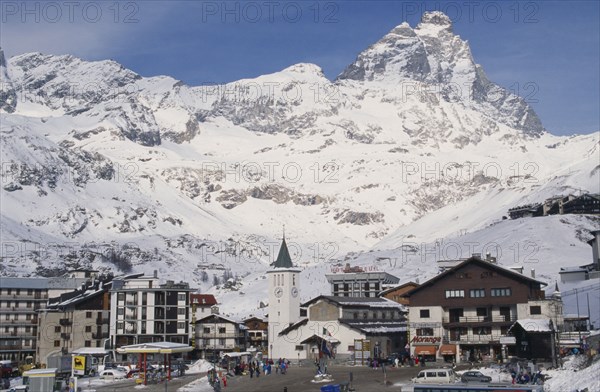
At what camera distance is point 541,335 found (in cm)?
7350

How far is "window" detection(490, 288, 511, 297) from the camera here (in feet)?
274

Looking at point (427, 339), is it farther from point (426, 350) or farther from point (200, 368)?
point (200, 368)

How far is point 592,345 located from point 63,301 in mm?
77882

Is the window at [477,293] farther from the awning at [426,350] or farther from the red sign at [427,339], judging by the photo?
the awning at [426,350]

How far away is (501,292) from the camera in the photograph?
83.9 m

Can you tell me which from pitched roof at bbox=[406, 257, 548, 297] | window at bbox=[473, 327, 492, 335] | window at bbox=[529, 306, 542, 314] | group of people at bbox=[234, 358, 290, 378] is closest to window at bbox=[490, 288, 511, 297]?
pitched roof at bbox=[406, 257, 548, 297]

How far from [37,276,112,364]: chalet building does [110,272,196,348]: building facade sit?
2.05 metres

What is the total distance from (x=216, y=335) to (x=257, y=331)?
13018 millimetres

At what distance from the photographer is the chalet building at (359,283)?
151 meters

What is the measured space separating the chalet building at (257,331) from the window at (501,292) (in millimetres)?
50821

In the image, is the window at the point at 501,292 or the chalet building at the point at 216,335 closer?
the window at the point at 501,292

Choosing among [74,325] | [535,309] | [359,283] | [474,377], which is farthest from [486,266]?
[359,283]

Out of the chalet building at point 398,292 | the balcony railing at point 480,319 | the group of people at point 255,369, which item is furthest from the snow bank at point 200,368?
the chalet building at point 398,292

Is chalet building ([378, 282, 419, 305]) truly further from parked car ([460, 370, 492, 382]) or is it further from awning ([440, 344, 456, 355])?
parked car ([460, 370, 492, 382])
